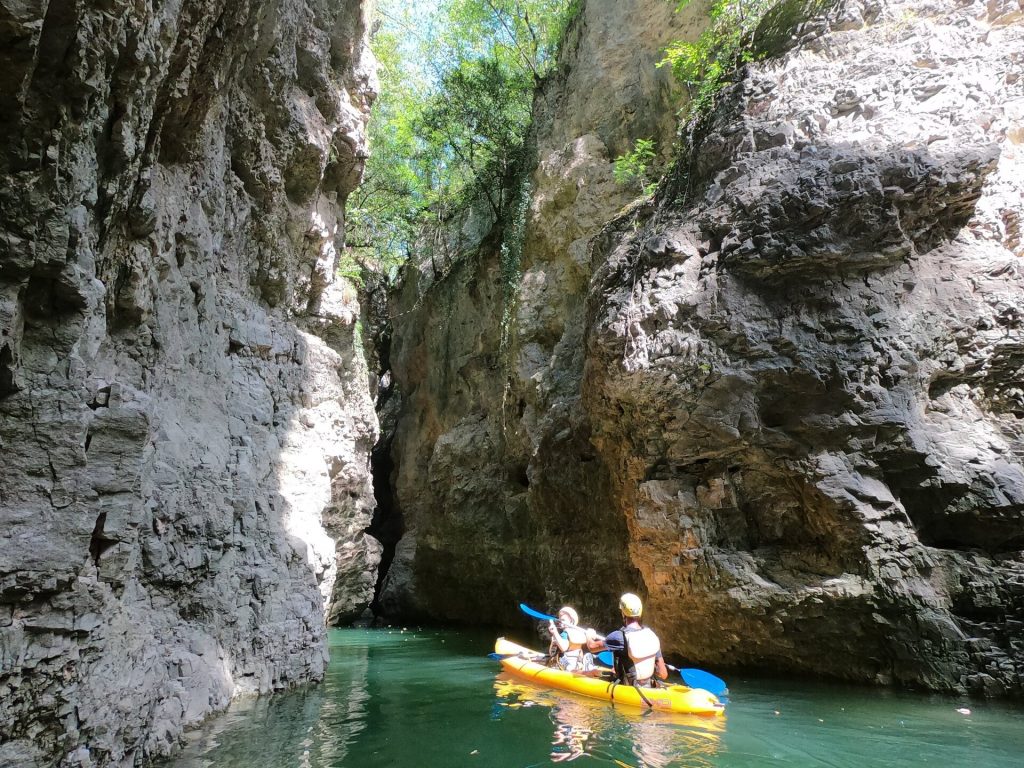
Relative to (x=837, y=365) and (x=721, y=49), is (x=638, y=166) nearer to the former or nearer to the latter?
(x=721, y=49)

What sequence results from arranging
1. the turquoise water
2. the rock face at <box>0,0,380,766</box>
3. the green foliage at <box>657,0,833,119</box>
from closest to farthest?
1. the rock face at <box>0,0,380,766</box>
2. the turquoise water
3. the green foliage at <box>657,0,833,119</box>

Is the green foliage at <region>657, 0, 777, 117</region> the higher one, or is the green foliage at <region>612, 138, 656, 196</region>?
the green foliage at <region>657, 0, 777, 117</region>

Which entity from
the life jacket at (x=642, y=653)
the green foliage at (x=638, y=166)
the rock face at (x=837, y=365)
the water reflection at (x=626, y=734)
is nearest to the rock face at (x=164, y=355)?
the water reflection at (x=626, y=734)

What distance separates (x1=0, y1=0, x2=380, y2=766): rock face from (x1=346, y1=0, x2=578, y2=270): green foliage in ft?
17.9

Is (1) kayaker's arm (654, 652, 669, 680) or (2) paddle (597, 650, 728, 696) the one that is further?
(1) kayaker's arm (654, 652, 669, 680)

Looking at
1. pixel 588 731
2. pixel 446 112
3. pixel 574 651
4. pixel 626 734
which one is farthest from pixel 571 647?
pixel 446 112

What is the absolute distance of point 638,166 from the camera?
40.9ft

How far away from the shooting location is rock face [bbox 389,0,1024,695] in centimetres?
780

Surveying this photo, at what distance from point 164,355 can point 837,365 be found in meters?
7.79

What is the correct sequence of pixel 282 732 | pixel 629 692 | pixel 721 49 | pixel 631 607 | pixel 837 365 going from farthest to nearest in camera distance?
pixel 721 49 < pixel 837 365 < pixel 631 607 < pixel 629 692 < pixel 282 732

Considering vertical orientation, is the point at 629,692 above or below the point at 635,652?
below

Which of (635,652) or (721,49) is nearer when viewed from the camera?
(635,652)

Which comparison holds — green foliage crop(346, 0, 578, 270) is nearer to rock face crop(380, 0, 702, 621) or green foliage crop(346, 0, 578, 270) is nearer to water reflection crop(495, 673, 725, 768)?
rock face crop(380, 0, 702, 621)

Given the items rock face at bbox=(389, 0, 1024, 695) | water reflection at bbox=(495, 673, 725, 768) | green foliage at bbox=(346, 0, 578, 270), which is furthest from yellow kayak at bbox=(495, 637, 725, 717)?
green foliage at bbox=(346, 0, 578, 270)
